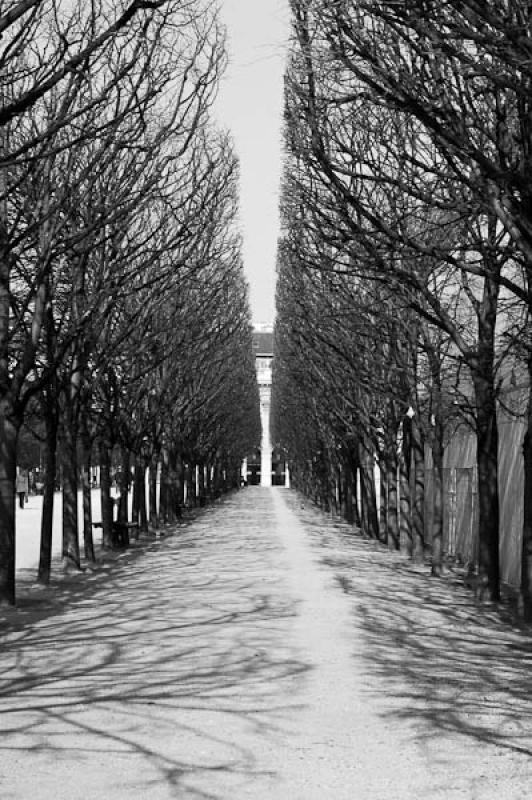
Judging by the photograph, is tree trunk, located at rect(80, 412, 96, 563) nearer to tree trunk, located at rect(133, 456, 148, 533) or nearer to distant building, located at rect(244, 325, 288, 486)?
tree trunk, located at rect(133, 456, 148, 533)

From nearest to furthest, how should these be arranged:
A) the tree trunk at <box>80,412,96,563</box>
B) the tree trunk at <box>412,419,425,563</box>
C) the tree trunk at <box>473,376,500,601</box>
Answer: the tree trunk at <box>473,376,500,601</box> < the tree trunk at <box>80,412,96,563</box> < the tree trunk at <box>412,419,425,563</box>

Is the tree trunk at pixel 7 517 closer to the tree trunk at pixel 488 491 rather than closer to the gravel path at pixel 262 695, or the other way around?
the gravel path at pixel 262 695

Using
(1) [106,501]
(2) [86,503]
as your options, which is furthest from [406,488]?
(2) [86,503]

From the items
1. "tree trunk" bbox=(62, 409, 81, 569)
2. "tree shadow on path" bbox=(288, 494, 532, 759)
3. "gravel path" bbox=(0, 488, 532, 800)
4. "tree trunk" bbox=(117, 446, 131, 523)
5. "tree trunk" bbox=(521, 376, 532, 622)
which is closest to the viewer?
"gravel path" bbox=(0, 488, 532, 800)

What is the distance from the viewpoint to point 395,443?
37094 mm

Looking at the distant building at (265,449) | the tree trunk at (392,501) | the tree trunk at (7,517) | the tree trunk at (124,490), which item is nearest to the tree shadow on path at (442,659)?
the tree trunk at (7,517)

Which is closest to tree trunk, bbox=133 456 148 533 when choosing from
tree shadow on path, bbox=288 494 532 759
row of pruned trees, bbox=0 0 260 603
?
row of pruned trees, bbox=0 0 260 603

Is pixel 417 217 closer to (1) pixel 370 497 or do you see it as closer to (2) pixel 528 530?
(2) pixel 528 530

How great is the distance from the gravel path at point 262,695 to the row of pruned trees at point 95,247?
138 inches

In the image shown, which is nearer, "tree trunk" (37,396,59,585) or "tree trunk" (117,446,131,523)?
"tree trunk" (37,396,59,585)

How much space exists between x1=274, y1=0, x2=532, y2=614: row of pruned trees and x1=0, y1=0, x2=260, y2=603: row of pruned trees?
2009 mm

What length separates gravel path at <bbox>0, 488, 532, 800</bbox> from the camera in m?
8.45

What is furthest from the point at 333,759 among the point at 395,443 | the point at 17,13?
the point at 395,443

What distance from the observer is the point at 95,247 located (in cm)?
2120
